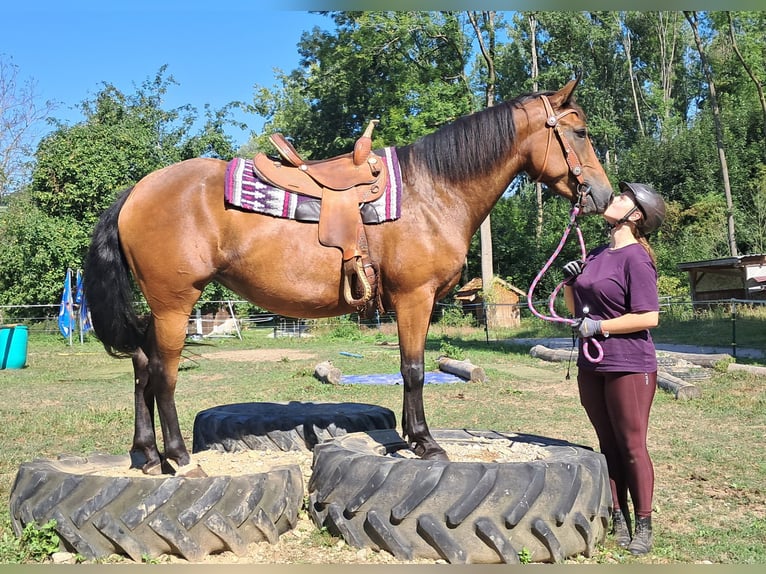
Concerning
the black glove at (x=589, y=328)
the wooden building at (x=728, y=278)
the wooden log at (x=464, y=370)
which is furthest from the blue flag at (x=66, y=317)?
the wooden building at (x=728, y=278)

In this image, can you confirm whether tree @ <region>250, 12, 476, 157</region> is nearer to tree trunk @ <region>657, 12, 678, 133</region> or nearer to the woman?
tree trunk @ <region>657, 12, 678, 133</region>

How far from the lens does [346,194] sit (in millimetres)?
3791

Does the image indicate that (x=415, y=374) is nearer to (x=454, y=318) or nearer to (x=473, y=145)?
(x=473, y=145)

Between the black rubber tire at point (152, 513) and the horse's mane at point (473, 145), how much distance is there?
213 cm

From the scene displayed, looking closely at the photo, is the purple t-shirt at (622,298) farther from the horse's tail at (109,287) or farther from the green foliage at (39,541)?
the green foliage at (39,541)

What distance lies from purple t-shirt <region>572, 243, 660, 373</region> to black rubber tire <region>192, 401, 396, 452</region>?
6.70ft

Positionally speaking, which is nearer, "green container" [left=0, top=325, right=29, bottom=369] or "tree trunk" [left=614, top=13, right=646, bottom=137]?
"green container" [left=0, top=325, right=29, bottom=369]

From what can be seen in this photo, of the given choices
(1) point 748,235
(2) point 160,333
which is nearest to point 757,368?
(2) point 160,333

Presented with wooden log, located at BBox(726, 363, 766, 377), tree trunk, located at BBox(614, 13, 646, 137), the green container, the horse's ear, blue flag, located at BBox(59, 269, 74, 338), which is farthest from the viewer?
tree trunk, located at BBox(614, 13, 646, 137)

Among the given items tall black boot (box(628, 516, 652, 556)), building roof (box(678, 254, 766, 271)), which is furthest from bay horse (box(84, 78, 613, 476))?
building roof (box(678, 254, 766, 271))

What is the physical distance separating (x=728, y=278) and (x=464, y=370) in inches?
634

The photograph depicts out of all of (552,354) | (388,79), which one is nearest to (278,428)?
(552,354)

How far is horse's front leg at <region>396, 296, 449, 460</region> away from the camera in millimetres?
3785

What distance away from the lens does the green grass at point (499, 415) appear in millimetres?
3789
